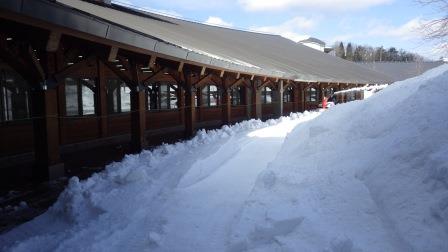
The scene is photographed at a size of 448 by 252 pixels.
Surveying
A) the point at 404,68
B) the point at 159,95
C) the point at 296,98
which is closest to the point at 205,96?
the point at 159,95

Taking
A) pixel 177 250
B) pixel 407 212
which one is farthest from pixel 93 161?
pixel 407 212

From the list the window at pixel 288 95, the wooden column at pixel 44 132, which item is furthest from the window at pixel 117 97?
the window at pixel 288 95

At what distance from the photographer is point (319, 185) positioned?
4535 mm

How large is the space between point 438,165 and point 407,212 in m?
0.53

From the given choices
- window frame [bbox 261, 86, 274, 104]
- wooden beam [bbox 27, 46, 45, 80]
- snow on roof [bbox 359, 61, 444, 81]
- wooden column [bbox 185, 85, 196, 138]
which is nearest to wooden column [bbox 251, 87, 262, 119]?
wooden column [bbox 185, 85, 196, 138]

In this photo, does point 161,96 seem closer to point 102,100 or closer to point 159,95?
point 159,95

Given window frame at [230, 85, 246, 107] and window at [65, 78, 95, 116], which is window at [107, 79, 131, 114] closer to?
window at [65, 78, 95, 116]

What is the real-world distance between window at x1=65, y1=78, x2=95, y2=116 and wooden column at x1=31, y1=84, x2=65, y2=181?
394 centimetres

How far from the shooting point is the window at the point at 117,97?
1273 cm

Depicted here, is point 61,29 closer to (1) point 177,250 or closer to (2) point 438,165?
(1) point 177,250

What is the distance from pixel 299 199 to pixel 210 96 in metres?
14.5

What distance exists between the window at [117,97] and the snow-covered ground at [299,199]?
6.30m

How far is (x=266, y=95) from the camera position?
2395cm

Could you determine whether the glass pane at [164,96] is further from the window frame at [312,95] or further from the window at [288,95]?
the window frame at [312,95]
